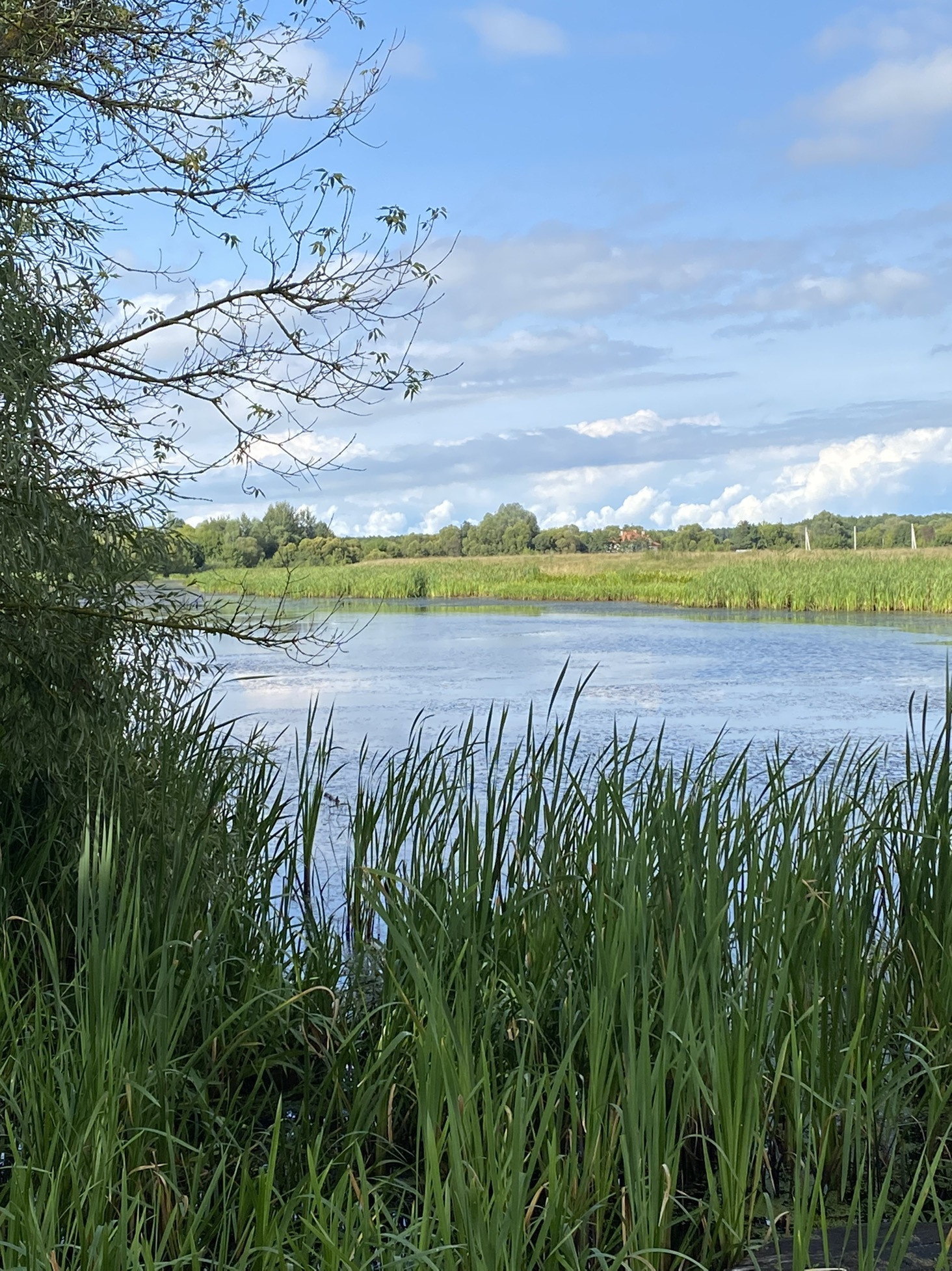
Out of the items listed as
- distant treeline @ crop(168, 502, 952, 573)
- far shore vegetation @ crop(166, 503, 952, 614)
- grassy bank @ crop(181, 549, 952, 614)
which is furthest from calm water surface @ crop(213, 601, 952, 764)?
distant treeline @ crop(168, 502, 952, 573)

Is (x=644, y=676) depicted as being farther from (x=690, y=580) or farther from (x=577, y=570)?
(x=577, y=570)

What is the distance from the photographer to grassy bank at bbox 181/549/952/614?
21.8 metres

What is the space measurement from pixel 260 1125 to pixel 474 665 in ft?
34.2

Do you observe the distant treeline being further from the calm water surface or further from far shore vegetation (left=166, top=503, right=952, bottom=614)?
the calm water surface

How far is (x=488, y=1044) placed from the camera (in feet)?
7.26

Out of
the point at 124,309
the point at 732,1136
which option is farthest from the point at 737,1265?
the point at 124,309

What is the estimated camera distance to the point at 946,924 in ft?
8.92

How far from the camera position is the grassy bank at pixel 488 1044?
5.96 feet

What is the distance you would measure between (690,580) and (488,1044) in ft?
86.6

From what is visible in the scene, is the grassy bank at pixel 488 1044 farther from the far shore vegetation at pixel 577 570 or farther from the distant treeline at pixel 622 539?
the distant treeline at pixel 622 539

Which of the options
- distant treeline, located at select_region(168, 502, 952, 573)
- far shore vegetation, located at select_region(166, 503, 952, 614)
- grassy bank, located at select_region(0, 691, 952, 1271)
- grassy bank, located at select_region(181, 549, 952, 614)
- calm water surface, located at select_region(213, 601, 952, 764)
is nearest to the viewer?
grassy bank, located at select_region(0, 691, 952, 1271)

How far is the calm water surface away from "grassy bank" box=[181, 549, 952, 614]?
7.11 ft

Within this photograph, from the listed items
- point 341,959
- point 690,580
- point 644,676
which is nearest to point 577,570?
point 690,580

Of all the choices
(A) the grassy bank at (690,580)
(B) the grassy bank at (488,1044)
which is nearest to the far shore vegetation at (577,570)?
(A) the grassy bank at (690,580)
